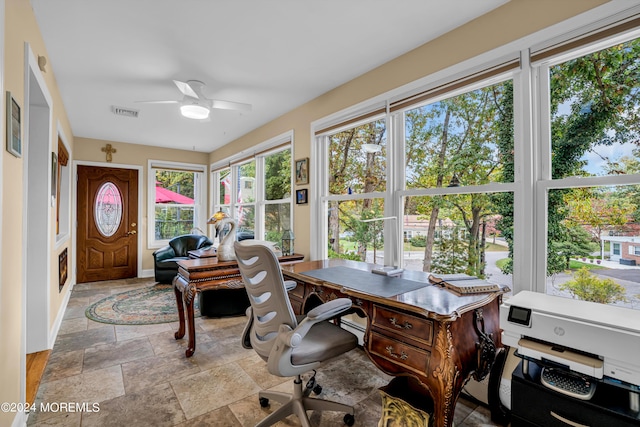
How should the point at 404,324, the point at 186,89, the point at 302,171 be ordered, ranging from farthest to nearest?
the point at 302,171
the point at 186,89
the point at 404,324

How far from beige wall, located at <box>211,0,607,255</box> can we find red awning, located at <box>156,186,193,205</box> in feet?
11.1

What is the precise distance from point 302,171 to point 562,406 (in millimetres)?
2977

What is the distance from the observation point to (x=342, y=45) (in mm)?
2406

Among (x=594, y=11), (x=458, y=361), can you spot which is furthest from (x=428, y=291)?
(x=594, y=11)

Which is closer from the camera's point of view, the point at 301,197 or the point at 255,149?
the point at 301,197

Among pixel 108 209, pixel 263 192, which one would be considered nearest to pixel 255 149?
pixel 263 192

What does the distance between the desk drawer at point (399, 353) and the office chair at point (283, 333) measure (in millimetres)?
207

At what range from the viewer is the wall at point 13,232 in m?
1.50

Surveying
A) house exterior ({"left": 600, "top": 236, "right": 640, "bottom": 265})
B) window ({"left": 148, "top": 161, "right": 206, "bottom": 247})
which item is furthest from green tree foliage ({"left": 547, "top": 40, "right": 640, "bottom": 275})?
window ({"left": 148, "top": 161, "right": 206, "bottom": 247})

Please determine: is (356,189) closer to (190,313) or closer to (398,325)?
(398,325)

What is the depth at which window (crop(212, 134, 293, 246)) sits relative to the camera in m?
4.24

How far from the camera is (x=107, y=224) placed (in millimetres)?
5605

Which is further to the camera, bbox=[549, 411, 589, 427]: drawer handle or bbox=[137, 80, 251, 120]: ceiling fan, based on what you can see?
bbox=[137, 80, 251, 120]: ceiling fan

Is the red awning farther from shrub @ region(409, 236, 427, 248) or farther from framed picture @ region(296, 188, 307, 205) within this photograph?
shrub @ region(409, 236, 427, 248)
